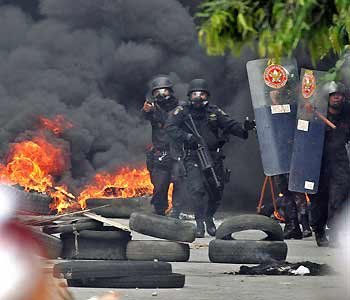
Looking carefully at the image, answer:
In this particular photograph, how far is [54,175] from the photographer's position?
2300cm

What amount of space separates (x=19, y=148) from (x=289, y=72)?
9989 mm

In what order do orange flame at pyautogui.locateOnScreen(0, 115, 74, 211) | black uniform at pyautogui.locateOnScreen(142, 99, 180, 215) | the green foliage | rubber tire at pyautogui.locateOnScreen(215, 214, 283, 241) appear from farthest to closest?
orange flame at pyautogui.locateOnScreen(0, 115, 74, 211)
black uniform at pyautogui.locateOnScreen(142, 99, 180, 215)
rubber tire at pyautogui.locateOnScreen(215, 214, 283, 241)
the green foliage

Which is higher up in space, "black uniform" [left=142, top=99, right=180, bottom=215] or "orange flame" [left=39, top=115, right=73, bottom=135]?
"orange flame" [left=39, top=115, right=73, bottom=135]

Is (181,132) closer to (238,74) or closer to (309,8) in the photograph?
(238,74)

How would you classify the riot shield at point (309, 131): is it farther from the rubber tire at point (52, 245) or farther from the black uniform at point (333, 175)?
the rubber tire at point (52, 245)

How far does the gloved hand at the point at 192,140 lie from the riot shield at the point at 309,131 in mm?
2143

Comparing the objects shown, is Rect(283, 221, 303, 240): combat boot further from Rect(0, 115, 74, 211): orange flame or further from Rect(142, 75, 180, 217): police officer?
Rect(0, 115, 74, 211): orange flame

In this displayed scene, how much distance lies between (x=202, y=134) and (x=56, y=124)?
9.34 metres

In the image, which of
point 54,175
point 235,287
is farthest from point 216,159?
point 54,175

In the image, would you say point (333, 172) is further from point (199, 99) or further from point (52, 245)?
point (52, 245)

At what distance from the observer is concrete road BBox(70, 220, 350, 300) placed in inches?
354

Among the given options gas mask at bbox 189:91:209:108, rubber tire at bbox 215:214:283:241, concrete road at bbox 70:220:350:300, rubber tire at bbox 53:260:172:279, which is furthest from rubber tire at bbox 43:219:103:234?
gas mask at bbox 189:91:209:108

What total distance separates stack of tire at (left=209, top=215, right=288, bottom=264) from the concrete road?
103 mm

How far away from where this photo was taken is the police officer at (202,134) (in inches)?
623
